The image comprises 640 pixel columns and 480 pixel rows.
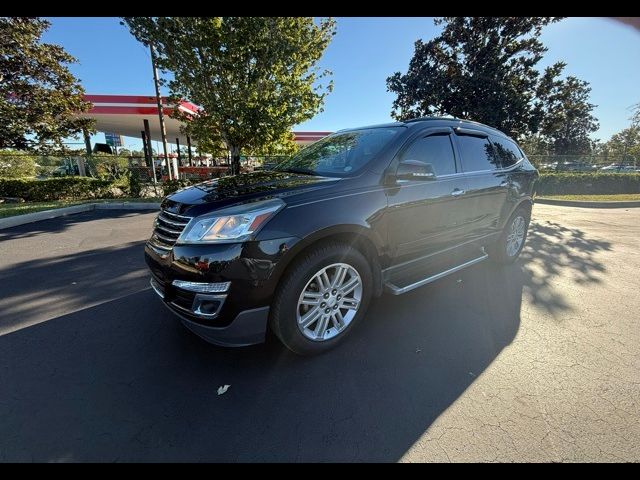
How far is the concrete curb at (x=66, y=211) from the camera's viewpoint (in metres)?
6.71

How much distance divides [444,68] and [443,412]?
1403 centimetres

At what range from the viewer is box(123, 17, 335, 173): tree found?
30.0 feet

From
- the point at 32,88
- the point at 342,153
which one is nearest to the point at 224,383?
the point at 342,153

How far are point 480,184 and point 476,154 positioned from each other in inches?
15.5

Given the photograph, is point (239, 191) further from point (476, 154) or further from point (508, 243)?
point (508, 243)

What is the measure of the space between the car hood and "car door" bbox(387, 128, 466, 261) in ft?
2.11

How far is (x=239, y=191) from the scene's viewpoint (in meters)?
2.43

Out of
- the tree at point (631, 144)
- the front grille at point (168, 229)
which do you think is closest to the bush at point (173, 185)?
the front grille at point (168, 229)

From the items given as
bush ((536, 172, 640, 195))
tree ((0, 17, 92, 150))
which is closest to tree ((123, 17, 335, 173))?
tree ((0, 17, 92, 150))

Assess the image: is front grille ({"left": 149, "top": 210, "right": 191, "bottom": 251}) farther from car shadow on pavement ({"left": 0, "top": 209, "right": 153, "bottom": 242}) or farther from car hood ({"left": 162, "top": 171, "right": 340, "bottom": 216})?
car shadow on pavement ({"left": 0, "top": 209, "right": 153, "bottom": 242})

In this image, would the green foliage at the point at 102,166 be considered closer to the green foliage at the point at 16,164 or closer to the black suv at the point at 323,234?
the green foliage at the point at 16,164

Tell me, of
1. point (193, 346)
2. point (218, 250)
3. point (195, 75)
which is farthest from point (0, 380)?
point (195, 75)

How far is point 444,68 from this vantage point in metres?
12.4

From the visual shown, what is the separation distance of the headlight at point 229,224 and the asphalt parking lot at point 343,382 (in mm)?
1014
